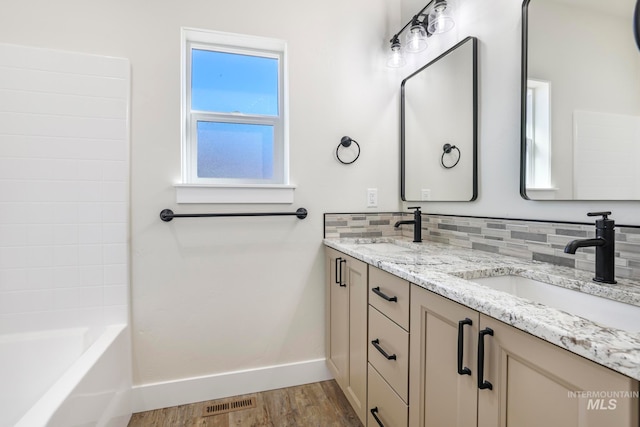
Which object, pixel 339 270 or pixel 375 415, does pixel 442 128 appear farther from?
pixel 375 415

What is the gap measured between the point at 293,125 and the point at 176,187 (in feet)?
2.49

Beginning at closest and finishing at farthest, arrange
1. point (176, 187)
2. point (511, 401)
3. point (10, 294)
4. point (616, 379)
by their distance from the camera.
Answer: point (616, 379)
point (511, 401)
point (10, 294)
point (176, 187)

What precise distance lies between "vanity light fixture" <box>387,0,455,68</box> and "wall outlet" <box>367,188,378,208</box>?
808 millimetres

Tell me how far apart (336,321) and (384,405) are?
23.3 inches

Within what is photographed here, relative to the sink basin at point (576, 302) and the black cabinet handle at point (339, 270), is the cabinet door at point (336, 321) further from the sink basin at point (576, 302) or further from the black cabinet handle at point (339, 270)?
the sink basin at point (576, 302)

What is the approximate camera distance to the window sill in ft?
5.79

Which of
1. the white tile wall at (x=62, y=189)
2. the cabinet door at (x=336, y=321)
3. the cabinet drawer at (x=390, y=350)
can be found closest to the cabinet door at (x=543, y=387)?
the cabinet drawer at (x=390, y=350)

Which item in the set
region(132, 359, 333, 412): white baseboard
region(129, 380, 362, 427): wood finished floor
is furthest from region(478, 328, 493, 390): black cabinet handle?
region(132, 359, 333, 412): white baseboard

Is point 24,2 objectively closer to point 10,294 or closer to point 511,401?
point 10,294

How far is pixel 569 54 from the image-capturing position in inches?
45.3

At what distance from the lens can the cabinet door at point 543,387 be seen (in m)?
0.53

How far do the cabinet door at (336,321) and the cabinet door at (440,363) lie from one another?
2.01ft

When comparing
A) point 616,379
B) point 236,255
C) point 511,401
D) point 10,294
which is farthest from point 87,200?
point 616,379

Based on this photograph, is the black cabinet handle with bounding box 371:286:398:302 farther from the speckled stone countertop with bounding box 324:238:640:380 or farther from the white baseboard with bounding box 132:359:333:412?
the white baseboard with bounding box 132:359:333:412
